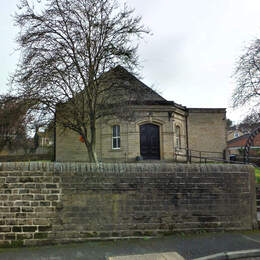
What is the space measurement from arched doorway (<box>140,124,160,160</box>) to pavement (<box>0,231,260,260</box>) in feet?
40.6

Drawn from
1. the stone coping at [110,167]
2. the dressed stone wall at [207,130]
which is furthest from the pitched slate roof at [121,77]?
the dressed stone wall at [207,130]

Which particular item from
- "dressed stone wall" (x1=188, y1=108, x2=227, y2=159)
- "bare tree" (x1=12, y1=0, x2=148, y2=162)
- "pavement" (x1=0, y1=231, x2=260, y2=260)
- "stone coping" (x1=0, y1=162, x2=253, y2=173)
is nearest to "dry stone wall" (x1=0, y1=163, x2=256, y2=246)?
"stone coping" (x1=0, y1=162, x2=253, y2=173)

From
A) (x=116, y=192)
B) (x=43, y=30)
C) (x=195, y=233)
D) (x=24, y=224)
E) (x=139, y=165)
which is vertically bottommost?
(x=195, y=233)

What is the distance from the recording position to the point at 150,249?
16.3ft

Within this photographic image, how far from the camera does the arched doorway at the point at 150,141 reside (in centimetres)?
1809

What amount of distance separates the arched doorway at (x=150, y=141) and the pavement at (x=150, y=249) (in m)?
12.4

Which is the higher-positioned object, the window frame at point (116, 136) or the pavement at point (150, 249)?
the window frame at point (116, 136)

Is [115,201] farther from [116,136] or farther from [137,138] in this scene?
[116,136]

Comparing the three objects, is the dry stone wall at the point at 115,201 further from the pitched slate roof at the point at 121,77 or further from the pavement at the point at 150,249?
the pitched slate roof at the point at 121,77

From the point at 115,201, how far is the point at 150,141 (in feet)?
41.8

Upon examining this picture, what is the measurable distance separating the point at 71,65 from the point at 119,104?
3.61 m

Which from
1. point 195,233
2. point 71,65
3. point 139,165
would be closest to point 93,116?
point 71,65

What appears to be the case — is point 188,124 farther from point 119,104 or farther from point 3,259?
point 3,259

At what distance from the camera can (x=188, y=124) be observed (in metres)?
21.7
